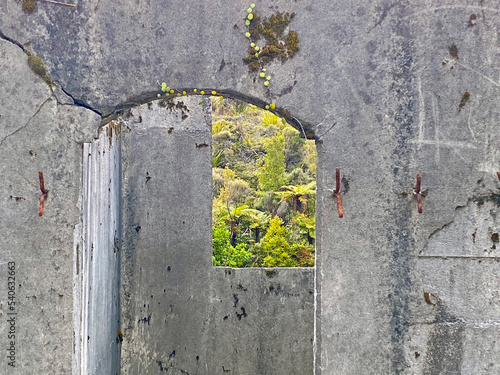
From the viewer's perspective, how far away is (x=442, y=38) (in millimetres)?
2621

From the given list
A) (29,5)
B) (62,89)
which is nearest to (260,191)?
(62,89)

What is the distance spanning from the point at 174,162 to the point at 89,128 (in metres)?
A: 1.89

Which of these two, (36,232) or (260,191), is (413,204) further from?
(260,191)

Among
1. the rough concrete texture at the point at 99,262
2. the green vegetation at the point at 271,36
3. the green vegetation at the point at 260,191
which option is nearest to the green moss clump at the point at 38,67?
the rough concrete texture at the point at 99,262

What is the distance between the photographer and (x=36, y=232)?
280 centimetres

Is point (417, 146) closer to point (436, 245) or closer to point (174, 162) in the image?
point (436, 245)

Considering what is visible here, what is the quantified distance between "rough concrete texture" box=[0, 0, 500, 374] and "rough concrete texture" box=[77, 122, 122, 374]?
198 millimetres

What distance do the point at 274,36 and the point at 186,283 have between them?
2962 millimetres

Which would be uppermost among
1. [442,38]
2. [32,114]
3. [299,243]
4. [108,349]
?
[442,38]

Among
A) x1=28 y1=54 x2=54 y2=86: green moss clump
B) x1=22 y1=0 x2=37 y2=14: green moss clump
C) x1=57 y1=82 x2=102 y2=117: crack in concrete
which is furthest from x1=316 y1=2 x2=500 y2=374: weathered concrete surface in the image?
x1=22 y1=0 x2=37 y2=14: green moss clump

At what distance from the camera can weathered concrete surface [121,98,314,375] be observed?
4465 millimetres

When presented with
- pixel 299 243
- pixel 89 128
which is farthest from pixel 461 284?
pixel 299 243

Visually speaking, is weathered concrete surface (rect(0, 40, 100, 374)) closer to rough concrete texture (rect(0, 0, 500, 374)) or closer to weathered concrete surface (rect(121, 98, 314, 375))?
rough concrete texture (rect(0, 0, 500, 374))

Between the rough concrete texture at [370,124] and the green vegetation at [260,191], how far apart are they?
305 centimetres
